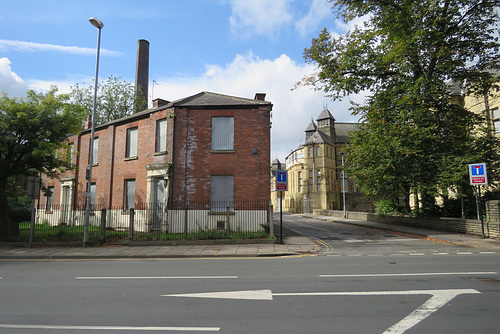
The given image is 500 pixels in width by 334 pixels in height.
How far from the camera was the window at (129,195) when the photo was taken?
2052cm

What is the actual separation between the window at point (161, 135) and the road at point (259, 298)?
415 inches

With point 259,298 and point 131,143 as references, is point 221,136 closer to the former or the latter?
point 131,143

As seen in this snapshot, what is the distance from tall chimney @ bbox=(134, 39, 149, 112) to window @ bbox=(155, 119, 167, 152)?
21945mm

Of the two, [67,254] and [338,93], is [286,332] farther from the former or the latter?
[338,93]

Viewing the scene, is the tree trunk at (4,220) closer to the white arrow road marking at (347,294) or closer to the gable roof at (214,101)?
the gable roof at (214,101)

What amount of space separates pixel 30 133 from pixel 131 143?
21.9ft

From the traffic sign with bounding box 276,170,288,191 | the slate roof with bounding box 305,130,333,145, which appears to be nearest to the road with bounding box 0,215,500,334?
the traffic sign with bounding box 276,170,288,191

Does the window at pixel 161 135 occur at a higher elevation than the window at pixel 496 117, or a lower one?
lower

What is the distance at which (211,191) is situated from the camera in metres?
17.8

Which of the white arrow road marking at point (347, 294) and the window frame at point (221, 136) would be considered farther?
the window frame at point (221, 136)

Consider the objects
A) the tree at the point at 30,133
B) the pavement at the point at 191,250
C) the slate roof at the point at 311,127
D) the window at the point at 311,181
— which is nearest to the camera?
the pavement at the point at 191,250

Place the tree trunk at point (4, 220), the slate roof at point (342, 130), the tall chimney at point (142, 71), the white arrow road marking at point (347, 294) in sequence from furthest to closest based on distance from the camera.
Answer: the slate roof at point (342, 130), the tall chimney at point (142, 71), the tree trunk at point (4, 220), the white arrow road marking at point (347, 294)

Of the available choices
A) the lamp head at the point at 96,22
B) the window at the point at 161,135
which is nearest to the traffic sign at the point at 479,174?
the window at the point at 161,135

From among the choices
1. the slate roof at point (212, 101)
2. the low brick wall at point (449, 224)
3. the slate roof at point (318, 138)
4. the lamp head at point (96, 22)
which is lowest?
the low brick wall at point (449, 224)
